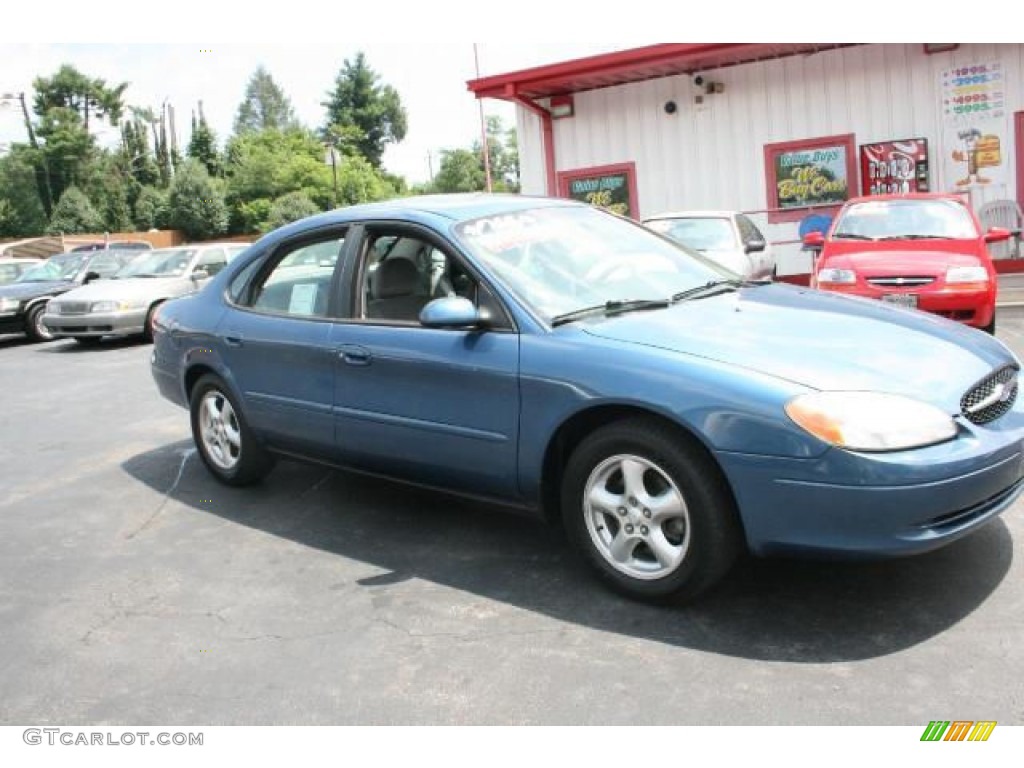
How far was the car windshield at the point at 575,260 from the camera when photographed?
3986 millimetres

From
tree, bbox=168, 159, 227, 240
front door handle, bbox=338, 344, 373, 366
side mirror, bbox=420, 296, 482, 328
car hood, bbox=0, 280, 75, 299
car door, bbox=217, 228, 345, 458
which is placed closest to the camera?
side mirror, bbox=420, 296, 482, 328

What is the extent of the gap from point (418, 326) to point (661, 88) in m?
11.7

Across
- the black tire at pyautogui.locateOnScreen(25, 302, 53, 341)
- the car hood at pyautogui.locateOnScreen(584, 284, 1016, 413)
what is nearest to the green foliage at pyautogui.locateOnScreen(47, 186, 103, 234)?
the black tire at pyautogui.locateOnScreen(25, 302, 53, 341)

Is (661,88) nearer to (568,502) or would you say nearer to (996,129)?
(996,129)

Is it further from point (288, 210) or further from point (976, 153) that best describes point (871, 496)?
point (288, 210)

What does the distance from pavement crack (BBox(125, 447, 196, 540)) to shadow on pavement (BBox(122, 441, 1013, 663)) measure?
28 centimetres

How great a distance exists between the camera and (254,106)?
118 m

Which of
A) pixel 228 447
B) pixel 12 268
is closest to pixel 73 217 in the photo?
pixel 12 268

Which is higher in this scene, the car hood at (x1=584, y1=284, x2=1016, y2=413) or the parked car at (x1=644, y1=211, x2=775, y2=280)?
the parked car at (x1=644, y1=211, x2=775, y2=280)

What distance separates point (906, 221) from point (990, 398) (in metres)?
6.45

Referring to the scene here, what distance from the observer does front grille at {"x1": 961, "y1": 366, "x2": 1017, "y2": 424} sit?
332 centimetres

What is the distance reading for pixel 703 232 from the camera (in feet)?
35.4

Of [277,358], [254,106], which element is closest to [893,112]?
[277,358]

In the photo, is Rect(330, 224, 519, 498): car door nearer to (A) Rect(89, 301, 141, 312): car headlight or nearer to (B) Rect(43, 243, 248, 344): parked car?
(B) Rect(43, 243, 248, 344): parked car
